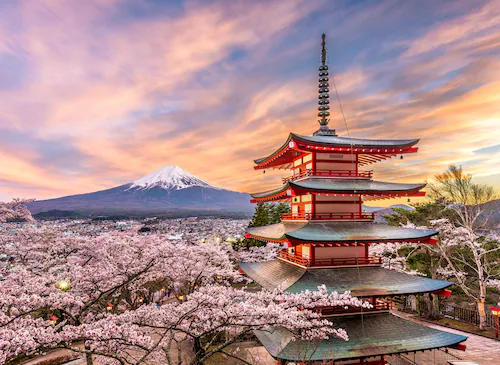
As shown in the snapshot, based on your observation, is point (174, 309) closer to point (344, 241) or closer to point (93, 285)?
point (93, 285)

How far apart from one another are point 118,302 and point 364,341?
35.1 ft

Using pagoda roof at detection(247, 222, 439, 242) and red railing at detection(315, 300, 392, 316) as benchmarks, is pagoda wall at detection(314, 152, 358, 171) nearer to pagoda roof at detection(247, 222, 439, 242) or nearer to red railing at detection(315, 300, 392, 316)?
pagoda roof at detection(247, 222, 439, 242)

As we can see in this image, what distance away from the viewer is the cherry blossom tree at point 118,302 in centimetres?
715

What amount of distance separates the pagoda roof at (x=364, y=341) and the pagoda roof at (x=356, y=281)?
4.60ft

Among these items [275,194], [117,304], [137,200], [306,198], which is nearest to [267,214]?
[275,194]

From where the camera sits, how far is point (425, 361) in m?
14.9

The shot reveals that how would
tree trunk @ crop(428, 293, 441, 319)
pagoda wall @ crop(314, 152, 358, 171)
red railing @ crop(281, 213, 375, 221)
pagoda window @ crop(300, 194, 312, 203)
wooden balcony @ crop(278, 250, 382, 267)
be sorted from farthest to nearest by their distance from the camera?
tree trunk @ crop(428, 293, 441, 319), pagoda wall @ crop(314, 152, 358, 171), pagoda window @ crop(300, 194, 312, 203), red railing @ crop(281, 213, 375, 221), wooden balcony @ crop(278, 250, 382, 267)

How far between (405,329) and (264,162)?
35.6ft

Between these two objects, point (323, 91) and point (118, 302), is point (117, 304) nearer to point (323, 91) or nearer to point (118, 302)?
point (118, 302)

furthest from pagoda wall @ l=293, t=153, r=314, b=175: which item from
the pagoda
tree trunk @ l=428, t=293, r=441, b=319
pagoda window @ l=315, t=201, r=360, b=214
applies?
tree trunk @ l=428, t=293, r=441, b=319

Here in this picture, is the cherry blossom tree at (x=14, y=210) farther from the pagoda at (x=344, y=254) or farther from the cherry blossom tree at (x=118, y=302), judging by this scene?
the pagoda at (x=344, y=254)

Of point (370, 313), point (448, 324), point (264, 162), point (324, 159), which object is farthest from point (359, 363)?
point (448, 324)

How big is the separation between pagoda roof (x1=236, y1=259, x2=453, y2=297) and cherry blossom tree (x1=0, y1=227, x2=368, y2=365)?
1.08m

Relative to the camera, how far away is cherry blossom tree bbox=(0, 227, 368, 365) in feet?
23.5
